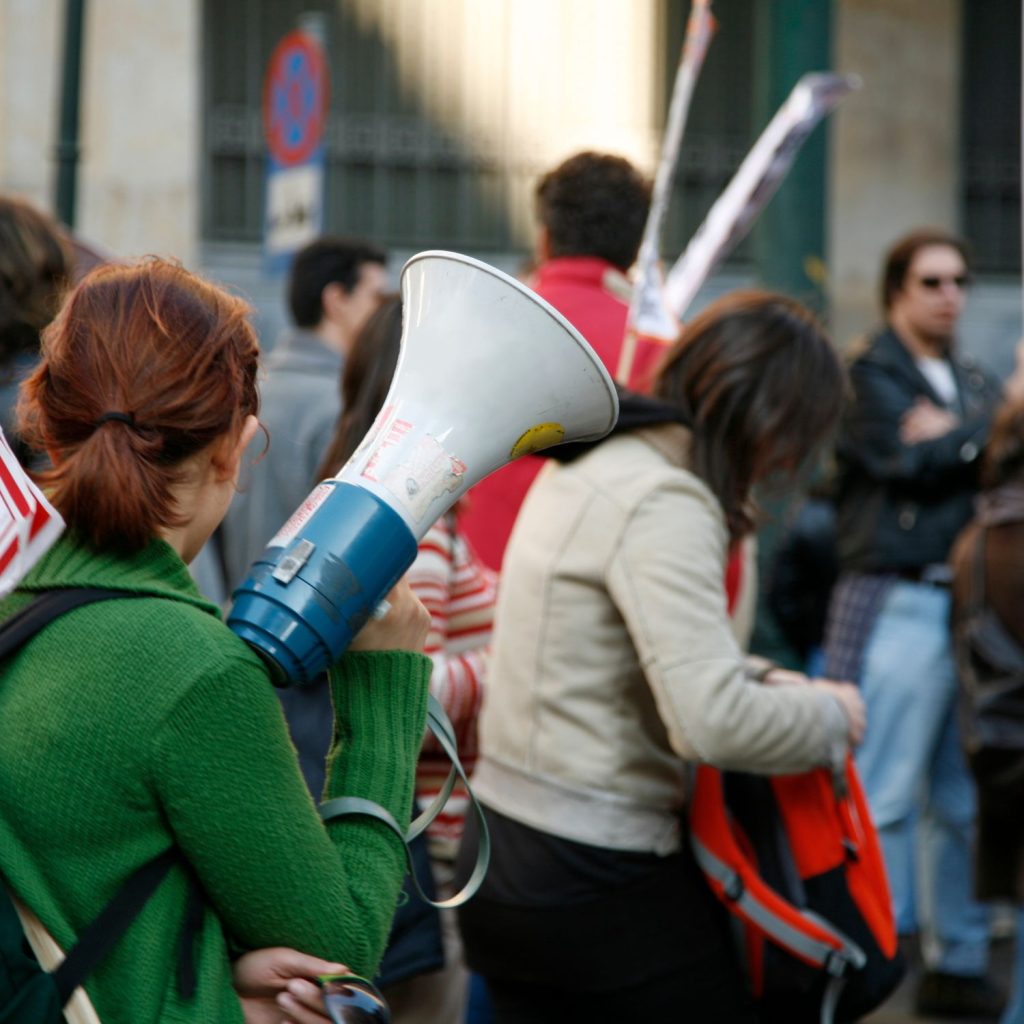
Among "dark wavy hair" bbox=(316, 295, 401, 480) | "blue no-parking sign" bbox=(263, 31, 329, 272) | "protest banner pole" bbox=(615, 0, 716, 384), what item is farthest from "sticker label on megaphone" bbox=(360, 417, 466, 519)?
"blue no-parking sign" bbox=(263, 31, 329, 272)

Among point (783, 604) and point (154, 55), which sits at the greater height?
point (154, 55)

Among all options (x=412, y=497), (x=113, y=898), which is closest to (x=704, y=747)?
(x=412, y=497)

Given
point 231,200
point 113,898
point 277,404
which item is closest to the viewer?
point 113,898

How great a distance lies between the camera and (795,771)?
2.90 metres

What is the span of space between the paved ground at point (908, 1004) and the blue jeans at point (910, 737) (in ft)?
0.46

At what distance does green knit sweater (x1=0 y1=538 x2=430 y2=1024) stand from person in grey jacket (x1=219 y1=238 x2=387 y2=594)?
240 centimetres

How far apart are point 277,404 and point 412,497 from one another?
2.93 meters

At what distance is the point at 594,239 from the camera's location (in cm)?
434

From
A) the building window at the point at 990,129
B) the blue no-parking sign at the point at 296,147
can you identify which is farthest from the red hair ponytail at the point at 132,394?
the building window at the point at 990,129

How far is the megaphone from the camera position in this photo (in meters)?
1.83

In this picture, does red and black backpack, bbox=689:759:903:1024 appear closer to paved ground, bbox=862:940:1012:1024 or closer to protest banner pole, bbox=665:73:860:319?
protest banner pole, bbox=665:73:860:319

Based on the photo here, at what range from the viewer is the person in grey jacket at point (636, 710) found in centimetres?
282

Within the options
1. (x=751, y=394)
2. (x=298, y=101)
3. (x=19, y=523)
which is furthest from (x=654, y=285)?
(x=298, y=101)

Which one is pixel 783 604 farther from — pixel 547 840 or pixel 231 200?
pixel 231 200
